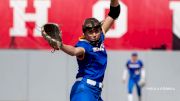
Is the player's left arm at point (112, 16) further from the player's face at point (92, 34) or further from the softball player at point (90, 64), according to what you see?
the player's face at point (92, 34)

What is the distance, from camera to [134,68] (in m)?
17.1

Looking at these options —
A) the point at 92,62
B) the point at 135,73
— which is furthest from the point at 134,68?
the point at 92,62

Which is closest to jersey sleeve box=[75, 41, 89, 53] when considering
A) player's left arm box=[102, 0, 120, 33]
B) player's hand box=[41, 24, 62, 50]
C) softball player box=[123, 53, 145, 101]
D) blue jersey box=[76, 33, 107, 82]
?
blue jersey box=[76, 33, 107, 82]

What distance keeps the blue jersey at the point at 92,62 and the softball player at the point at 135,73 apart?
29.6 feet

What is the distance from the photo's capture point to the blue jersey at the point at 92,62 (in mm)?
6570

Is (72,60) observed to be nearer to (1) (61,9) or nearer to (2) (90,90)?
(1) (61,9)


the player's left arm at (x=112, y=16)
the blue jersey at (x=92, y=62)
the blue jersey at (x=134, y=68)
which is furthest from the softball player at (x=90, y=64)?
the blue jersey at (x=134, y=68)

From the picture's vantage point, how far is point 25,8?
16.0 m

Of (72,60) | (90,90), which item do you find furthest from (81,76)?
(72,60)

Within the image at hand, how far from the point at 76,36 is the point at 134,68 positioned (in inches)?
85.0

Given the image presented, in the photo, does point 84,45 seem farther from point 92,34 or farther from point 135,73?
point 135,73

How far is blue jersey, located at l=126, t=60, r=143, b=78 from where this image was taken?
16031mm

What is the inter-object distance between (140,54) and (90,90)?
31.3ft

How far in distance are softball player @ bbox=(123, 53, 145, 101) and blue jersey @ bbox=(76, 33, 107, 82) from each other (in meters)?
9.03
